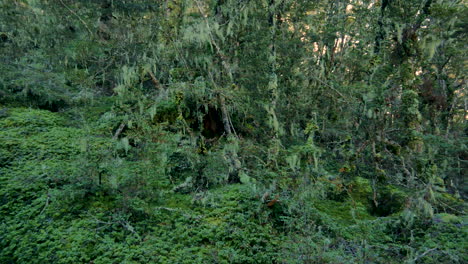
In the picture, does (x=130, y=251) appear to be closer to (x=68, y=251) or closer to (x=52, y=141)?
(x=68, y=251)

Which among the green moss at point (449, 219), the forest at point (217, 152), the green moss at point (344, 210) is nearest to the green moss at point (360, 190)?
the forest at point (217, 152)

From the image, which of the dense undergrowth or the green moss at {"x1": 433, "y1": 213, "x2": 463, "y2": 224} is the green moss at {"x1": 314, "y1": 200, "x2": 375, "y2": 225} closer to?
the dense undergrowth

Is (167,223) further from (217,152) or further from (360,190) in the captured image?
(360,190)

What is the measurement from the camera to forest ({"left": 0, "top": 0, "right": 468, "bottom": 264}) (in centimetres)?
488

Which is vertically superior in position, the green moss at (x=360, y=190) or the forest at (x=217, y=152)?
the forest at (x=217, y=152)

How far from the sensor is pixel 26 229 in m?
4.77

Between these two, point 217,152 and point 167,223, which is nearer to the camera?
point 167,223

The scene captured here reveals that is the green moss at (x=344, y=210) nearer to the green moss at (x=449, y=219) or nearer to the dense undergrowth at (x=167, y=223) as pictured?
the dense undergrowth at (x=167, y=223)

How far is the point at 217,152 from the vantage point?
724 cm

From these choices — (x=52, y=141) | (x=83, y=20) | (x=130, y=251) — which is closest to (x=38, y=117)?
(x=52, y=141)

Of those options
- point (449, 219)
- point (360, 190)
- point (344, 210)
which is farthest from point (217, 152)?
point (449, 219)

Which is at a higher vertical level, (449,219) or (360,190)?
(449,219)

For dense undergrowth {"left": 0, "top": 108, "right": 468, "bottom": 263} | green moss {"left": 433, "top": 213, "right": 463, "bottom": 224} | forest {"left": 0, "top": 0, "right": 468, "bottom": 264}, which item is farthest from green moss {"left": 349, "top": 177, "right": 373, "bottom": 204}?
green moss {"left": 433, "top": 213, "right": 463, "bottom": 224}

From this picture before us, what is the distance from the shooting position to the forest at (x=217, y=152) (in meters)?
4.88
